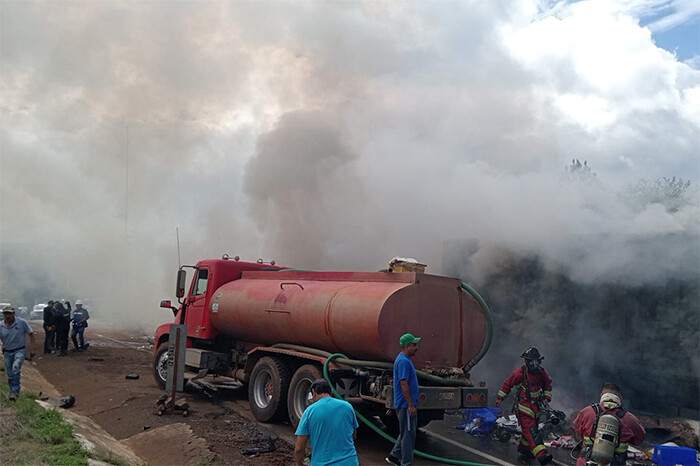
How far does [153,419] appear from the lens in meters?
8.80

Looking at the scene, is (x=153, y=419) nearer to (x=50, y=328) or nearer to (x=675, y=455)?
(x=675, y=455)

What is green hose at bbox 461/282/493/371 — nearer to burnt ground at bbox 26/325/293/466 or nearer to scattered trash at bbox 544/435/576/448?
scattered trash at bbox 544/435/576/448

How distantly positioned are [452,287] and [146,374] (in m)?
8.65

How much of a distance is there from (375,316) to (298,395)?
201 cm

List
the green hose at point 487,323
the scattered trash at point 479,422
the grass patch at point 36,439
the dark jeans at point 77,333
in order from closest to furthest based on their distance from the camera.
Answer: the grass patch at point 36,439, the green hose at point 487,323, the scattered trash at point 479,422, the dark jeans at point 77,333

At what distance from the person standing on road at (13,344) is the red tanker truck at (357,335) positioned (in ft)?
10.5

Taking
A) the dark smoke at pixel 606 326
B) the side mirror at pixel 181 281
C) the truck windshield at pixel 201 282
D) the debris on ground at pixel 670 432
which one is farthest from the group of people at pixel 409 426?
the side mirror at pixel 181 281

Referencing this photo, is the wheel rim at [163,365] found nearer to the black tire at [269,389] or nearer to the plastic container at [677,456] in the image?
the black tire at [269,389]

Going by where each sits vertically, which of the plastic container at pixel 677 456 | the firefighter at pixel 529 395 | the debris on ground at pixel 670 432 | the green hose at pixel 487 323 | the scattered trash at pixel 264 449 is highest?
the green hose at pixel 487 323

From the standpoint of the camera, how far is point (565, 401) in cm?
1076

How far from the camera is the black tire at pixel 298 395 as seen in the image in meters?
7.97

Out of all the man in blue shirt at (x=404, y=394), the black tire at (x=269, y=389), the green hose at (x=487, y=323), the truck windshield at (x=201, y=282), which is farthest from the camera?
the truck windshield at (x=201, y=282)

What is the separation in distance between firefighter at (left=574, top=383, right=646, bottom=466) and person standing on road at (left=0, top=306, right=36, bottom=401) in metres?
7.86

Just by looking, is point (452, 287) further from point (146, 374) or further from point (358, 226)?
point (358, 226)
